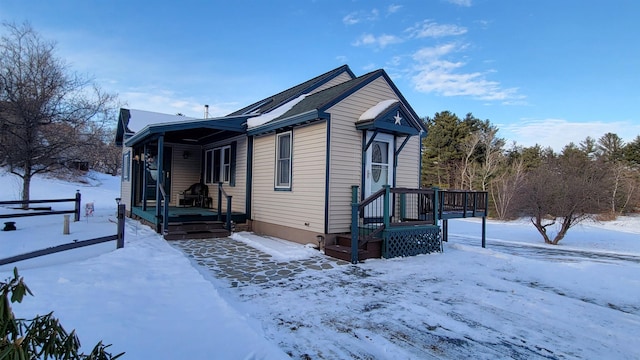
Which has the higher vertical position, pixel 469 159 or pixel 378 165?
pixel 469 159

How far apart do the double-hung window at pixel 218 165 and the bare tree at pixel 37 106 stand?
7667mm

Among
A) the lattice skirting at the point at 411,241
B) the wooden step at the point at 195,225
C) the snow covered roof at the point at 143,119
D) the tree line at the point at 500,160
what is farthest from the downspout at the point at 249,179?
the tree line at the point at 500,160

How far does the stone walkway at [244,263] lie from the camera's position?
5.54m

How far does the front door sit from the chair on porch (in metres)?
6.60

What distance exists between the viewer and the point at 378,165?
860 cm

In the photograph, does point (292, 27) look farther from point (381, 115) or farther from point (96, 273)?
point (96, 273)

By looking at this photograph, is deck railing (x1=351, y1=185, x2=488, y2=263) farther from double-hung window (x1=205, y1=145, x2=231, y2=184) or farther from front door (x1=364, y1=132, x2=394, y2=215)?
double-hung window (x1=205, y1=145, x2=231, y2=184)

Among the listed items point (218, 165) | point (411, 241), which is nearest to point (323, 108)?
point (411, 241)

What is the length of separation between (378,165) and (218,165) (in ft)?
20.2

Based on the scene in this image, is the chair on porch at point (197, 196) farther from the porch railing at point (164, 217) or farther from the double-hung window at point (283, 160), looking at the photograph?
the double-hung window at point (283, 160)

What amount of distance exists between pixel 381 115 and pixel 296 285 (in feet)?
14.3

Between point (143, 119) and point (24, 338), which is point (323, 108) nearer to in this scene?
point (24, 338)

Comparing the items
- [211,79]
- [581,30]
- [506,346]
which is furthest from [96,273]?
[581,30]

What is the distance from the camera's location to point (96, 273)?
16.2 feet
